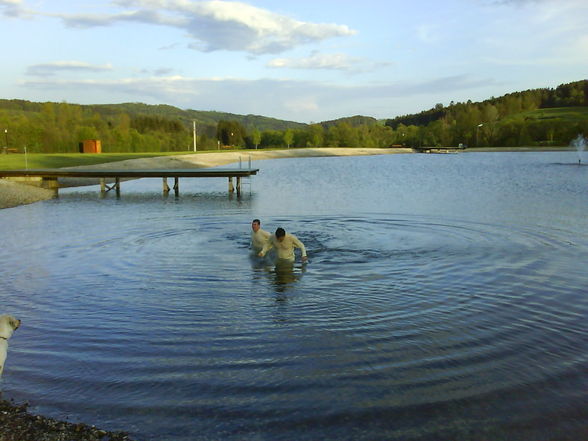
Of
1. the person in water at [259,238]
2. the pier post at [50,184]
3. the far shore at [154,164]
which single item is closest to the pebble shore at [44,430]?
the person in water at [259,238]

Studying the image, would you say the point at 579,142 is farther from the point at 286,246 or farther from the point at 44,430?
the point at 44,430

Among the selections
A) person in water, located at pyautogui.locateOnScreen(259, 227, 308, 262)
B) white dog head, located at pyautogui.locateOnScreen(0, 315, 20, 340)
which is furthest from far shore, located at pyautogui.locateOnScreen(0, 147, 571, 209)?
white dog head, located at pyautogui.locateOnScreen(0, 315, 20, 340)

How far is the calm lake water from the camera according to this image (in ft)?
21.8

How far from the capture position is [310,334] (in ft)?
31.7

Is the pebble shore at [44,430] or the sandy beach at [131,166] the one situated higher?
Result: the sandy beach at [131,166]

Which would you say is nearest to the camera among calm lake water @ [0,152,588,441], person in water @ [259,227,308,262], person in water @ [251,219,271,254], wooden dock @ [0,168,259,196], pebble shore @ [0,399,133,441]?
pebble shore @ [0,399,133,441]

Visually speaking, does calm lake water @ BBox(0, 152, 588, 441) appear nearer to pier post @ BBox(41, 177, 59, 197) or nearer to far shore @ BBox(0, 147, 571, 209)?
far shore @ BBox(0, 147, 571, 209)

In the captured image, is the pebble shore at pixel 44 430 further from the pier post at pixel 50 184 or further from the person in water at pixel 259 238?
the pier post at pixel 50 184

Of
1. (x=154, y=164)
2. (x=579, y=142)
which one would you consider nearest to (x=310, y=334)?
(x=154, y=164)

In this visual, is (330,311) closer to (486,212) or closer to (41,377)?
(41,377)

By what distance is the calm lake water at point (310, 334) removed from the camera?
A: 664 cm

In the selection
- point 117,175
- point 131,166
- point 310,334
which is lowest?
point 310,334

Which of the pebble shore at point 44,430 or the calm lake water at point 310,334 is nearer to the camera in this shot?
the pebble shore at point 44,430

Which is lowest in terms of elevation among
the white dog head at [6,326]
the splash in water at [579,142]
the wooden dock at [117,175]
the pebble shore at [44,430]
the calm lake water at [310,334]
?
the calm lake water at [310,334]
